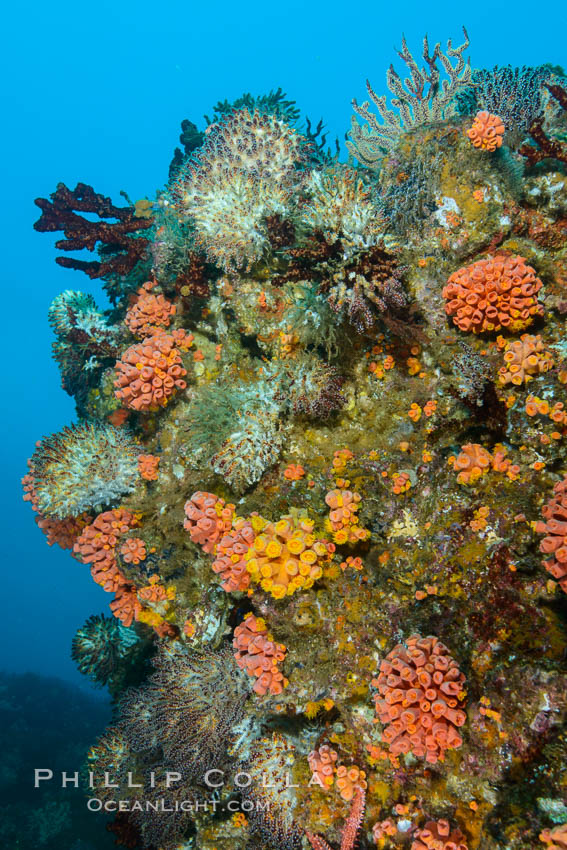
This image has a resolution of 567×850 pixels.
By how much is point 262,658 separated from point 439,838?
2.01 m

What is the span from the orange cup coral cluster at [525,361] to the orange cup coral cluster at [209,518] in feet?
10.9

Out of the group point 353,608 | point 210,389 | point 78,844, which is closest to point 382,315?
point 210,389

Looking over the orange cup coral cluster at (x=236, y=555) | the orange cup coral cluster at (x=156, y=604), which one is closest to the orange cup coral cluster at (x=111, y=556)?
the orange cup coral cluster at (x=156, y=604)

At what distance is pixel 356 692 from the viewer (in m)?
4.41

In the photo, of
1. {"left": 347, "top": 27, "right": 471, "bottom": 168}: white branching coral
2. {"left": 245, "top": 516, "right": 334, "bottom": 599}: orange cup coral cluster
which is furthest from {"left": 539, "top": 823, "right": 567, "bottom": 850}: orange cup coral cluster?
{"left": 347, "top": 27, "right": 471, "bottom": 168}: white branching coral

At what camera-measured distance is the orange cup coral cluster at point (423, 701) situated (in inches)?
139

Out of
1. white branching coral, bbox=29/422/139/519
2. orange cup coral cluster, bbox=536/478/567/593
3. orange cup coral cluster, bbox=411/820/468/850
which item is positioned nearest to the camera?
orange cup coral cluster, bbox=536/478/567/593

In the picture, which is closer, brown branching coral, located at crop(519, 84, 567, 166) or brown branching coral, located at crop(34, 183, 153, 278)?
brown branching coral, located at crop(519, 84, 567, 166)

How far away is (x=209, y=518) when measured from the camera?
514 centimetres

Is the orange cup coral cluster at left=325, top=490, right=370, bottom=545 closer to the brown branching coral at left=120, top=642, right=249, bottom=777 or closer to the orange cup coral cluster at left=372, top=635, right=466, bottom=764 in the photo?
the orange cup coral cluster at left=372, top=635, right=466, bottom=764

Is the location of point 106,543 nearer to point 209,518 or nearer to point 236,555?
point 209,518

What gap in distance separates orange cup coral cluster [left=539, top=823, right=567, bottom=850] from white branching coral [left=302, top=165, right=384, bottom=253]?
5.12 metres

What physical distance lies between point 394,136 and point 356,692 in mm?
8342

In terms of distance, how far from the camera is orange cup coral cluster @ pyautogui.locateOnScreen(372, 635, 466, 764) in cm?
352
